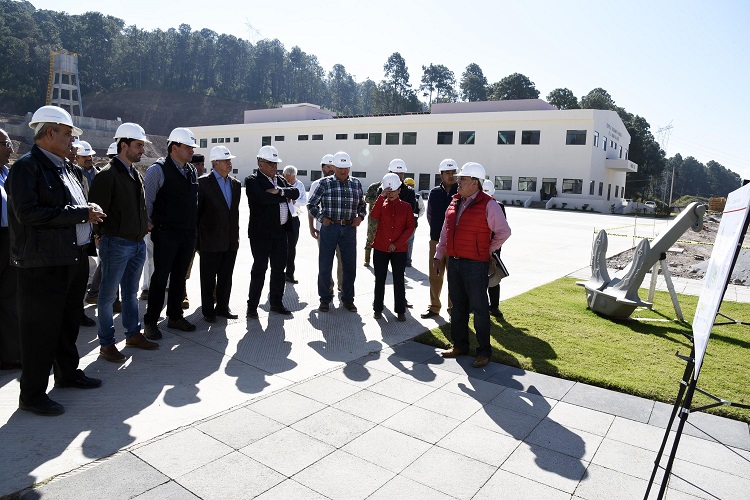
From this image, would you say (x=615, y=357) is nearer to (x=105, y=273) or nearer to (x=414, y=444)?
(x=414, y=444)

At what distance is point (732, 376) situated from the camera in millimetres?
4867

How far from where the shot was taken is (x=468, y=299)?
17.1 feet

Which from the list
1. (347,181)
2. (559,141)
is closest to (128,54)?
(559,141)

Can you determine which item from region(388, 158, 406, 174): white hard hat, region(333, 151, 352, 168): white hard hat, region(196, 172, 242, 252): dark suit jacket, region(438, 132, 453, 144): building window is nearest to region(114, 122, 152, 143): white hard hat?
region(196, 172, 242, 252): dark suit jacket

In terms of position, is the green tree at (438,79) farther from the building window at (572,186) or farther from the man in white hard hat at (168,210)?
the man in white hard hat at (168,210)

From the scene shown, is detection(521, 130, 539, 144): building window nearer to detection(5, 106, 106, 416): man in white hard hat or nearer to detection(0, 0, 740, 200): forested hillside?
detection(0, 0, 740, 200): forested hillside

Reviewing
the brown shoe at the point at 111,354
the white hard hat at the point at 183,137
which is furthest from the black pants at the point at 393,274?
the brown shoe at the point at 111,354

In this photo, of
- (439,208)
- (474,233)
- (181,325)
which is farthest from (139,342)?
(439,208)

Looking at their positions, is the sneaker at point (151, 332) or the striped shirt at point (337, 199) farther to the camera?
the striped shirt at point (337, 199)

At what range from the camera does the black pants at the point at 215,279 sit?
5816 millimetres

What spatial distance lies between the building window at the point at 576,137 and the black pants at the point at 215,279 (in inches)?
1647

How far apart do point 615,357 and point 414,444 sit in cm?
305

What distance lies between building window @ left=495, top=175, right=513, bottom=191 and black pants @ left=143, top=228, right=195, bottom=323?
1680 inches

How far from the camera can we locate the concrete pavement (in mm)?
2830
